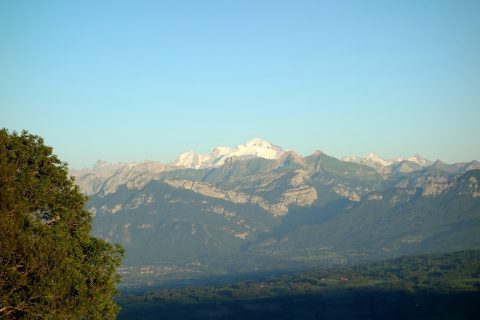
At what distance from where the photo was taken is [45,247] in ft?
222

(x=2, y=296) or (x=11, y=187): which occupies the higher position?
(x=11, y=187)

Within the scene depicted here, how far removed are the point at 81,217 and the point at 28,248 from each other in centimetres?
1628

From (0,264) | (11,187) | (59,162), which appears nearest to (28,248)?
(0,264)

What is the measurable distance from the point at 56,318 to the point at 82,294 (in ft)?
14.4

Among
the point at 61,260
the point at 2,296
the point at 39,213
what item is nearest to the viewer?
the point at 2,296

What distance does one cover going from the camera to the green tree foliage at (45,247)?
65500mm

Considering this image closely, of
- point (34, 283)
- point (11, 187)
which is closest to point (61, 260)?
point (34, 283)

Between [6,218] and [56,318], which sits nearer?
[6,218]

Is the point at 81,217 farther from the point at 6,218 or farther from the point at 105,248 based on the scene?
the point at 6,218

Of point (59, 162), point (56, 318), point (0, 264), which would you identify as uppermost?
point (59, 162)

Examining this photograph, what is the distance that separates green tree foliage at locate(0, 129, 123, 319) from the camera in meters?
65.5

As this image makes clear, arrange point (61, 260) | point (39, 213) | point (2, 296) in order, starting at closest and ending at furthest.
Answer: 1. point (2, 296)
2. point (61, 260)
3. point (39, 213)

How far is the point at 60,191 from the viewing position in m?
81.2

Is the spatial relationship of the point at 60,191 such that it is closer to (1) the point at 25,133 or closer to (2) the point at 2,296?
(1) the point at 25,133
